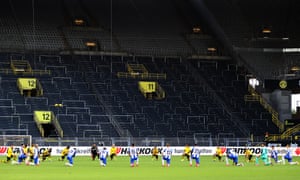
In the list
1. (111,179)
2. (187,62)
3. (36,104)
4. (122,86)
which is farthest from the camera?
(187,62)

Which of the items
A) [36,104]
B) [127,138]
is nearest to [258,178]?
[127,138]

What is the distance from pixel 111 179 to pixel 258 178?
7.34 meters

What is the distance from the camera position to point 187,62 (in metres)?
92.1

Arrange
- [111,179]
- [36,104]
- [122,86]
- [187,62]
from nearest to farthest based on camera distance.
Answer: [111,179]
[36,104]
[122,86]
[187,62]

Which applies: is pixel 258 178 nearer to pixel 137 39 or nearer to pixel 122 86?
pixel 122 86

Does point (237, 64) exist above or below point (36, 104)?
above

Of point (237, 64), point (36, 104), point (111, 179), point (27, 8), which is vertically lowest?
point (111, 179)

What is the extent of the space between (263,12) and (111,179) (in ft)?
200

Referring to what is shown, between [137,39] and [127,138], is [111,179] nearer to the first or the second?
[127,138]

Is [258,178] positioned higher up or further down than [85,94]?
further down

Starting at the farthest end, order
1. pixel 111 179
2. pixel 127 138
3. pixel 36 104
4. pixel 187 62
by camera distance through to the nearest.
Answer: pixel 187 62 → pixel 36 104 → pixel 127 138 → pixel 111 179

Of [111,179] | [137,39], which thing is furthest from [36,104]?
[111,179]

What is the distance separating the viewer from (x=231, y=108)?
86500mm

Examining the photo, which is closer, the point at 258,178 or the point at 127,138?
the point at 258,178
